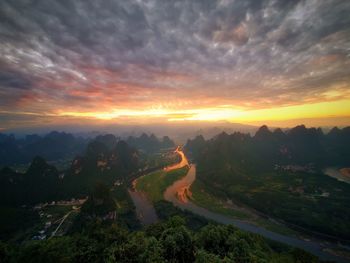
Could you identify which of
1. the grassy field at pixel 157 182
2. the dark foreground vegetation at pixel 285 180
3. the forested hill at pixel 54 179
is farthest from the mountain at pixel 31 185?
the dark foreground vegetation at pixel 285 180

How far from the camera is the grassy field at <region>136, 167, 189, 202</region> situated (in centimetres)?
10904

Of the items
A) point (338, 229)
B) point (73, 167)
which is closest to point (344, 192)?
point (338, 229)

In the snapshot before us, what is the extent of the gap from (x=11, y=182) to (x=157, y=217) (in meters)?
83.8

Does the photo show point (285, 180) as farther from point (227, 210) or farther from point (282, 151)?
point (282, 151)

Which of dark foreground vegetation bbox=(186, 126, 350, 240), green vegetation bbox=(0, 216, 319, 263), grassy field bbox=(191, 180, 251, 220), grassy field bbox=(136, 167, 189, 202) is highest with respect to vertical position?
green vegetation bbox=(0, 216, 319, 263)

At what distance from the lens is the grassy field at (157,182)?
109m

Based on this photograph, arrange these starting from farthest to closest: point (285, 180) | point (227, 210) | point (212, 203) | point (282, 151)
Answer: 1. point (282, 151)
2. point (285, 180)
3. point (212, 203)
4. point (227, 210)

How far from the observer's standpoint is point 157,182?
425 feet

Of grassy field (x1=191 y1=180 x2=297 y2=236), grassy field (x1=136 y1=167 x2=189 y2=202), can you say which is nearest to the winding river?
grassy field (x1=191 y1=180 x2=297 y2=236)

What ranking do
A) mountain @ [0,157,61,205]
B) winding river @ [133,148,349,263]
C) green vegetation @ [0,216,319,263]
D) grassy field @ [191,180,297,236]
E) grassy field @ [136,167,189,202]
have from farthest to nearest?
grassy field @ [136,167,189,202] < mountain @ [0,157,61,205] < grassy field @ [191,180,297,236] < winding river @ [133,148,349,263] < green vegetation @ [0,216,319,263]

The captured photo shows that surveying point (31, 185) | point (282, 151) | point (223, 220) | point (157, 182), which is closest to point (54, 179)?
point (31, 185)

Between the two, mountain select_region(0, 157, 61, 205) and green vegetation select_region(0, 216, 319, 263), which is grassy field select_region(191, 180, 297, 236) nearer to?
green vegetation select_region(0, 216, 319, 263)

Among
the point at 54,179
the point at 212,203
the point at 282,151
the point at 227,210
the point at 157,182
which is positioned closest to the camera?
the point at 227,210

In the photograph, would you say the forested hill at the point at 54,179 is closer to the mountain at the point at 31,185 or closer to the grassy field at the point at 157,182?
the mountain at the point at 31,185
